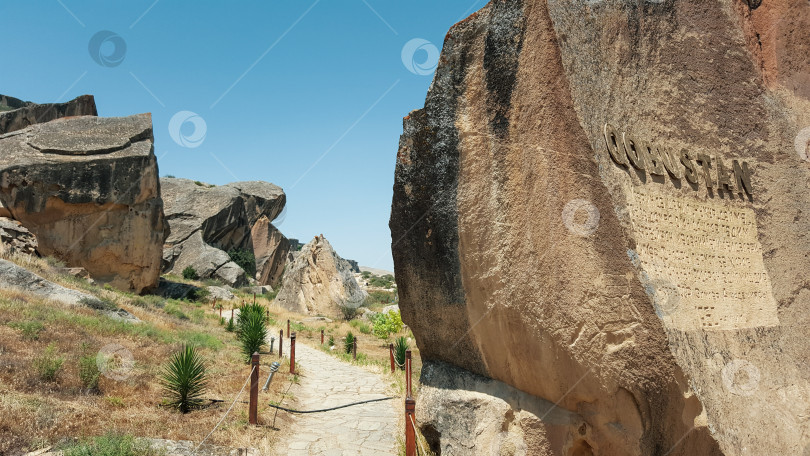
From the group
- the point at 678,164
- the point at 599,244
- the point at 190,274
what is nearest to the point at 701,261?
the point at 678,164

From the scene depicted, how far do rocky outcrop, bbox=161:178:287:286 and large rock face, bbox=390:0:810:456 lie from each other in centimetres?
2723

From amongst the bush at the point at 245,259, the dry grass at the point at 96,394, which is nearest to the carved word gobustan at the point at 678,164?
the dry grass at the point at 96,394

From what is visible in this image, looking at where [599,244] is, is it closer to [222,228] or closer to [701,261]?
[701,261]

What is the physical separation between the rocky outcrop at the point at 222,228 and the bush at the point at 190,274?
0.28m

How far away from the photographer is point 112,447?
4531mm

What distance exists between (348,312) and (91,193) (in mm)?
11616

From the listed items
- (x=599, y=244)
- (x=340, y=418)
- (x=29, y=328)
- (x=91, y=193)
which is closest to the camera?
(x=599, y=244)

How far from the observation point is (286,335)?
53.8 feet

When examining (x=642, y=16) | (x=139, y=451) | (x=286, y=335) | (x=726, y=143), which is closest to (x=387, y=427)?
(x=139, y=451)

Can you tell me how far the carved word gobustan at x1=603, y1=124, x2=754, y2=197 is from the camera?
172 inches

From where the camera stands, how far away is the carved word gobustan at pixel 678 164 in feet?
14.3

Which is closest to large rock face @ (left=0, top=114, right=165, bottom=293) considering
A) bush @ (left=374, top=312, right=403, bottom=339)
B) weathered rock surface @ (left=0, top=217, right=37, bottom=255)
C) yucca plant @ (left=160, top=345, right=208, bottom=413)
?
weathered rock surface @ (left=0, top=217, right=37, bottom=255)

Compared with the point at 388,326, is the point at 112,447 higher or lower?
lower

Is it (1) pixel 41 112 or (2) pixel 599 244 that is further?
(1) pixel 41 112
